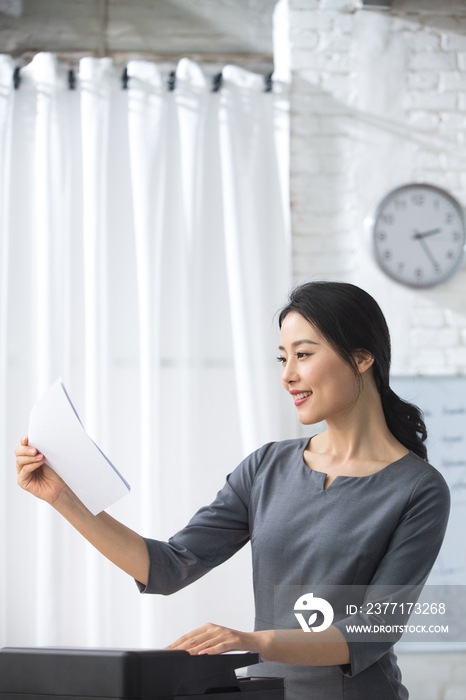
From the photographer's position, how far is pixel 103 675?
0.72 m

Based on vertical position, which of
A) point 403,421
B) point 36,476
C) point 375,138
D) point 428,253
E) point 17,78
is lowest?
point 36,476

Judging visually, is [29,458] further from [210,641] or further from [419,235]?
[419,235]

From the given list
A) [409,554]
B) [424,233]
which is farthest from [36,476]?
[424,233]

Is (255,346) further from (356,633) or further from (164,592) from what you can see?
(356,633)

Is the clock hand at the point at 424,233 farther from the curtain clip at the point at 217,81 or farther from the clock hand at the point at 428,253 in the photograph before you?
the curtain clip at the point at 217,81

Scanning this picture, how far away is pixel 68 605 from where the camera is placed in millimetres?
2244

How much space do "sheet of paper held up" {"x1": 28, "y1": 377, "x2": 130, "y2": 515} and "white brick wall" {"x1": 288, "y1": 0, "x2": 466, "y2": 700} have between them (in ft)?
5.21

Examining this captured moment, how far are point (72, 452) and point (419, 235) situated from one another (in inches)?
73.2

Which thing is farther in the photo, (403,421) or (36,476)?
(403,421)

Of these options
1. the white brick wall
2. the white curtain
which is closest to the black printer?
the white curtain

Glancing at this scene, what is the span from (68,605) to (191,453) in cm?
68

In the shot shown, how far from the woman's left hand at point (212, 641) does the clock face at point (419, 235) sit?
5.85 feet

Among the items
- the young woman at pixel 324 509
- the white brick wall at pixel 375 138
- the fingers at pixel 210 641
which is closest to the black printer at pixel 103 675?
→ the fingers at pixel 210 641

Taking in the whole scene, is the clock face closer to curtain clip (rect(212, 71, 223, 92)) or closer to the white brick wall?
the white brick wall
